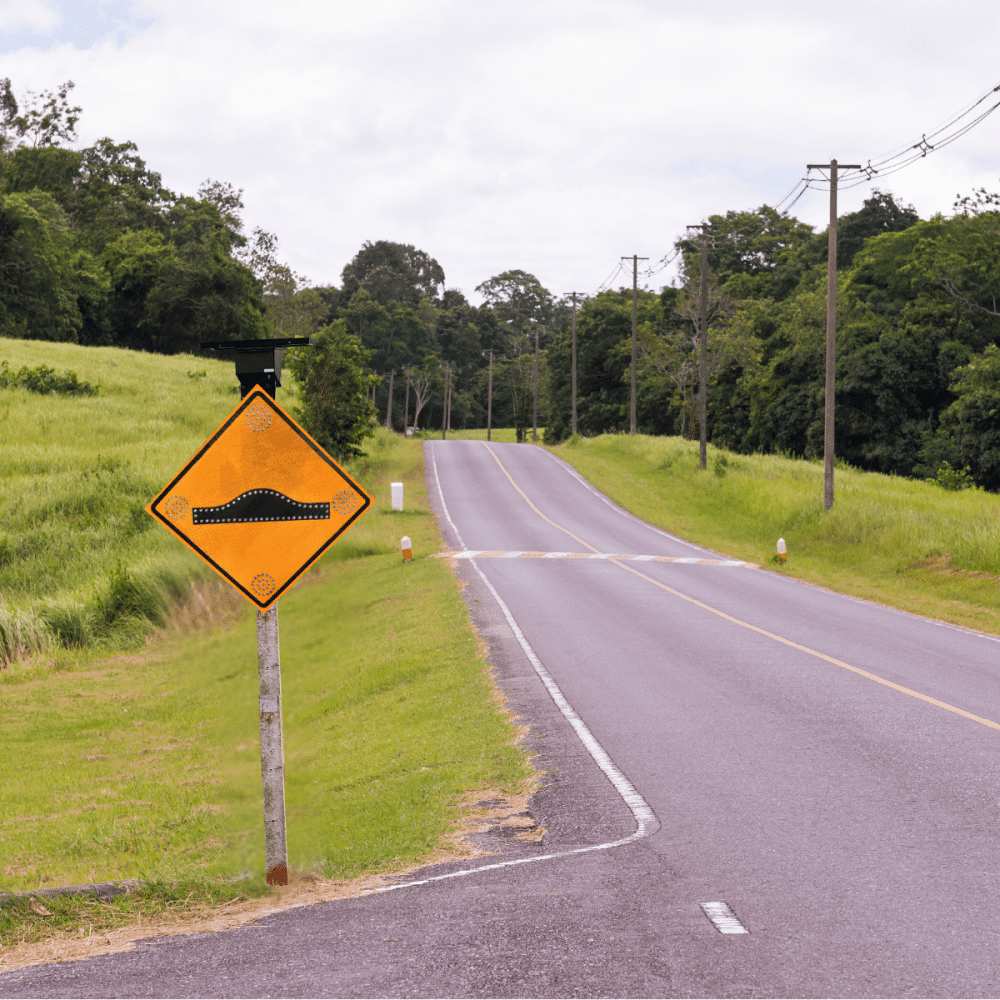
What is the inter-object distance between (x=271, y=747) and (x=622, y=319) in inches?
2922

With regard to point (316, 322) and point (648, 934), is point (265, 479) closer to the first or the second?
Answer: point (648, 934)

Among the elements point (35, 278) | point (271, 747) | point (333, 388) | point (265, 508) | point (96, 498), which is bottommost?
point (271, 747)

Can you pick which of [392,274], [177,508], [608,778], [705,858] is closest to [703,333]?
[608,778]

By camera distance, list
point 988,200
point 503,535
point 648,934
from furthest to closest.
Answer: point 988,200 → point 503,535 → point 648,934

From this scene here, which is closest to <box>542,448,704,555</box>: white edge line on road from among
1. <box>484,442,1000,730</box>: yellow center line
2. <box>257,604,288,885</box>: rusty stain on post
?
<box>484,442,1000,730</box>: yellow center line

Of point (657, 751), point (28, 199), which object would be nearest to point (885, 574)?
point (657, 751)

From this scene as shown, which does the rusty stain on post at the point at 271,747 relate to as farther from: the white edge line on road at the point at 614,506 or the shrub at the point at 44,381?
the shrub at the point at 44,381

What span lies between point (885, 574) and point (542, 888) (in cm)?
1890

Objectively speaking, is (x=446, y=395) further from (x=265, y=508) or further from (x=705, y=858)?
(x=705, y=858)

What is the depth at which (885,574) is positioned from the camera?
71.5 feet

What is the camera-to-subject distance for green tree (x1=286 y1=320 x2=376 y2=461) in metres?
33.3

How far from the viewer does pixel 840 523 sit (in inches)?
1001

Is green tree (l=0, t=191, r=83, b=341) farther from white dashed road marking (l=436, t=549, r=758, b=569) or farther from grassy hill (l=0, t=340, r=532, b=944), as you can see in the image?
white dashed road marking (l=436, t=549, r=758, b=569)

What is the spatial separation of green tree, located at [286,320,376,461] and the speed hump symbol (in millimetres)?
28139
